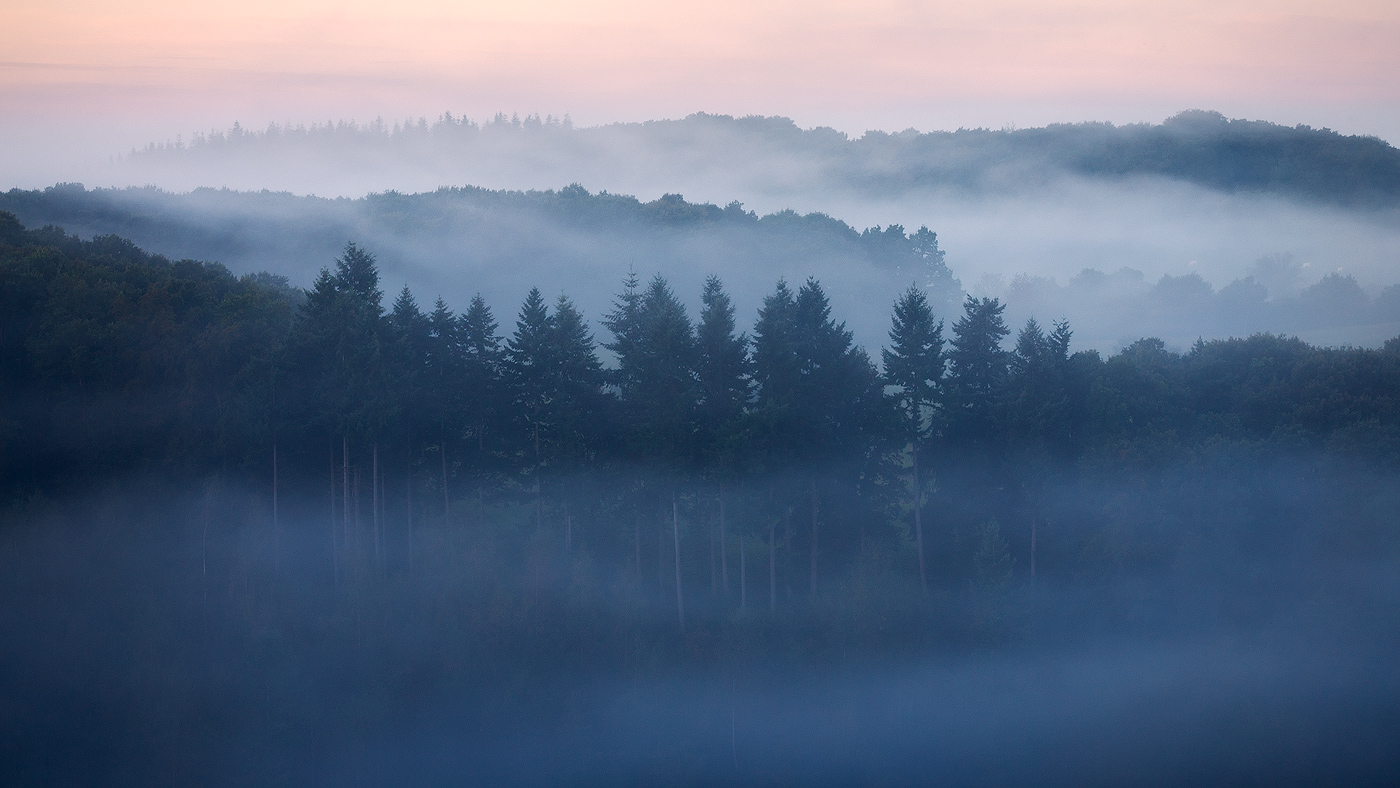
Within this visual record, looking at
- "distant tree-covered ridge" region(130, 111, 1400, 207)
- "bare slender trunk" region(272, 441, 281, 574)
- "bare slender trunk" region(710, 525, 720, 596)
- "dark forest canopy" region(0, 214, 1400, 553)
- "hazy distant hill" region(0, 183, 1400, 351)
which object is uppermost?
"distant tree-covered ridge" region(130, 111, 1400, 207)

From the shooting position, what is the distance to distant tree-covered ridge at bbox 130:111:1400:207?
116 metres

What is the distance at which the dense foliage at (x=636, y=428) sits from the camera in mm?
30016

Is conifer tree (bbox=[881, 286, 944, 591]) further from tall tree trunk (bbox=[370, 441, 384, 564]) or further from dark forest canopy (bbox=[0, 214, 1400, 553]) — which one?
tall tree trunk (bbox=[370, 441, 384, 564])

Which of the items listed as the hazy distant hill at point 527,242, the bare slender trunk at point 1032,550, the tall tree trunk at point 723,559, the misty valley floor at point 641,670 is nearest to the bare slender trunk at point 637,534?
the misty valley floor at point 641,670

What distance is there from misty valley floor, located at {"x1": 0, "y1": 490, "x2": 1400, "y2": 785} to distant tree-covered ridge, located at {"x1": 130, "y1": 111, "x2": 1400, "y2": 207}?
96569mm

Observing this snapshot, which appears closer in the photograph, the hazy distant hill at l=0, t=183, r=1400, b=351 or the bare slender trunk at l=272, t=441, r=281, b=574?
the bare slender trunk at l=272, t=441, r=281, b=574

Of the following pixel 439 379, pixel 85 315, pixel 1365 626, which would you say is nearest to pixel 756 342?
pixel 439 379

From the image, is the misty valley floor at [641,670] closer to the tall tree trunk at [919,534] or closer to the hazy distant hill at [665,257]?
the tall tree trunk at [919,534]

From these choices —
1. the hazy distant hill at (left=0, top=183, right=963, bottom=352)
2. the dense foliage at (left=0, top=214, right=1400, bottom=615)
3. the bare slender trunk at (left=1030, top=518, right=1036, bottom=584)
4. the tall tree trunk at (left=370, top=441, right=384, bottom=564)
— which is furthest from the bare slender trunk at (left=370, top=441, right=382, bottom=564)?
the hazy distant hill at (left=0, top=183, right=963, bottom=352)

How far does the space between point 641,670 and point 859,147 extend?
135177 mm

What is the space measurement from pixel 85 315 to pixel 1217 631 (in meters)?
42.9

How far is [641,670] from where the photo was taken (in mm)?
30344

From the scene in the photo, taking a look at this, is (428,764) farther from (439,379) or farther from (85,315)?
(85,315)

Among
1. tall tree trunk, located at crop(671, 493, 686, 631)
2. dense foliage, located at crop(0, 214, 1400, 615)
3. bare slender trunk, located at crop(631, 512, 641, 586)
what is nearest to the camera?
dense foliage, located at crop(0, 214, 1400, 615)
